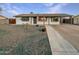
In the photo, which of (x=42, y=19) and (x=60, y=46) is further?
(x=42, y=19)

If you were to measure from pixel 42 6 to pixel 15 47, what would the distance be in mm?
743

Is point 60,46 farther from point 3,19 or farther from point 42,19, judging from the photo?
point 3,19

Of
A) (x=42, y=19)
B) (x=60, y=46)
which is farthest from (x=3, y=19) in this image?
(x=60, y=46)

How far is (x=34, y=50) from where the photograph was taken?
2.66 m

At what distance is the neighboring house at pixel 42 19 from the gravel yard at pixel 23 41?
0.29ft

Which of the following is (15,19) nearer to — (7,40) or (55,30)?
(7,40)

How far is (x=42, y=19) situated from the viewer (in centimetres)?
276

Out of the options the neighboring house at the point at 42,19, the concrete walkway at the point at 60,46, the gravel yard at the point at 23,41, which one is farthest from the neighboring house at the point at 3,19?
the concrete walkway at the point at 60,46

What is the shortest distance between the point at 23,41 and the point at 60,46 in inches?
22.2

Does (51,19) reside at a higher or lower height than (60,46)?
higher

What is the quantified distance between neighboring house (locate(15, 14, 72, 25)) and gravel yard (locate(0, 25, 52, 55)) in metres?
0.09

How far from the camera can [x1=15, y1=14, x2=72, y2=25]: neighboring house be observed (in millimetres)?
2713
